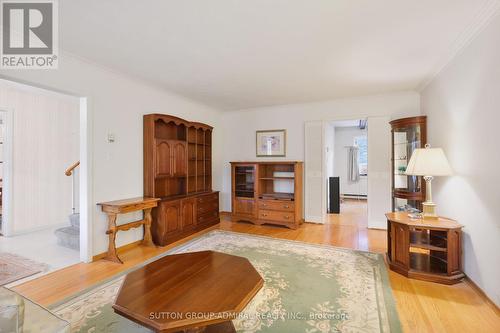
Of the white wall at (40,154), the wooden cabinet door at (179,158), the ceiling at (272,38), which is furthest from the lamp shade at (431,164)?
the white wall at (40,154)

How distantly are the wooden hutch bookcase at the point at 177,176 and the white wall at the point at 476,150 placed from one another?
12.5 feet

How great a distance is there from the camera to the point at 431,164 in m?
2.73

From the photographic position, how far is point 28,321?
1.21 metres

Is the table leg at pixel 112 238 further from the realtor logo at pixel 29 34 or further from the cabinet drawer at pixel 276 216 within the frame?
the cabinet drawer at pixel 276 216

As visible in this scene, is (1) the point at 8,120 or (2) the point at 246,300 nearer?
(2) the point at 246,300

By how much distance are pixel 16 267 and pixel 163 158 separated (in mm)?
2226

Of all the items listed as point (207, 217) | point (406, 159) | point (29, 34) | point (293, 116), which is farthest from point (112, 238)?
point (406, 159)

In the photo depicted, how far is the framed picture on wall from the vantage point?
5496mm

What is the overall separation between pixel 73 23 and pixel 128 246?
9.48 ft

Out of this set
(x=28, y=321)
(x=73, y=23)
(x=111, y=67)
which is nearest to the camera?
(x=28, y=321)

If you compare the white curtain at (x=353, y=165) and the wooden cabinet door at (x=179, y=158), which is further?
the white curtain at (x=353, y=165)

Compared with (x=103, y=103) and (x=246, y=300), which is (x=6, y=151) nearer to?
(x=103, y=103)

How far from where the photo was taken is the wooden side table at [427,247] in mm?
2547

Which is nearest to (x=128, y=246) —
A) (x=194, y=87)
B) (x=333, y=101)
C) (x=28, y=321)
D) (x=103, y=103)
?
(x=103, y=103)
